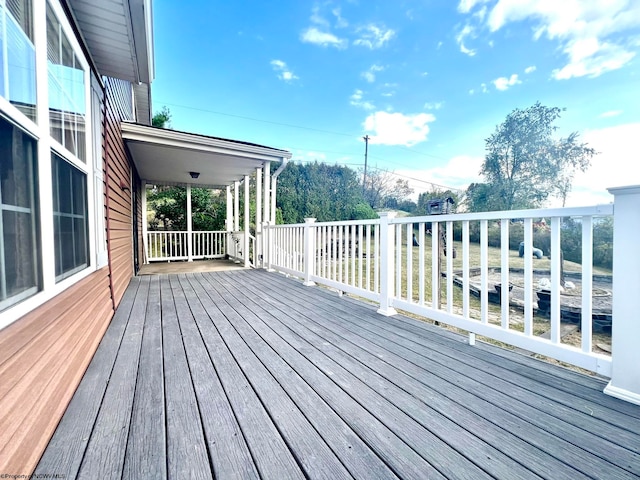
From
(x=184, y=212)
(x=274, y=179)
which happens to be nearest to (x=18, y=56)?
(x=274, y=179)

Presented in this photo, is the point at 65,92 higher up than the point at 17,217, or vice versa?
the point at 65,92

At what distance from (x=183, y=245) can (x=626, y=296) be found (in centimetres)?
917

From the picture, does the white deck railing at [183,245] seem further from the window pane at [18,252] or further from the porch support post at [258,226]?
the window pane at [18,252]

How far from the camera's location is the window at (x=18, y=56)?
3.27 ft

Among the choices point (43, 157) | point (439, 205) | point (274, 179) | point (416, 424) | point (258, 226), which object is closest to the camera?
point (416, 424)

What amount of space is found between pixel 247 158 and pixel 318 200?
39.5ft

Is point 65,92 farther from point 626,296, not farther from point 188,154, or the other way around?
point 188,154

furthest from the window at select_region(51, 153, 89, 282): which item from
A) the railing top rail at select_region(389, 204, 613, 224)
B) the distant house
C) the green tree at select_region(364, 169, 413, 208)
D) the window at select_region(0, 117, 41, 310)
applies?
the green tree at select_region(364, 169, 413, 208)

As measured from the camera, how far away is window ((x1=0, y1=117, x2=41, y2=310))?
0.97 m

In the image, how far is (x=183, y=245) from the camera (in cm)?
852

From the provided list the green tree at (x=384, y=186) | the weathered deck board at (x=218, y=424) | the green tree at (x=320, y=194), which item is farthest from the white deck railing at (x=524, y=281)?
the green tree at (x=384, y=186)

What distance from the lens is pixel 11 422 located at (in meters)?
0.86

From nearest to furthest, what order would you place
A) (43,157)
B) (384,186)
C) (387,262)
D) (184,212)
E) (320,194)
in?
(43,157)
(387,262)
(184,212)
(320,194)
(384,186)

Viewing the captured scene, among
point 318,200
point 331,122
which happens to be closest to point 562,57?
point 331,122
